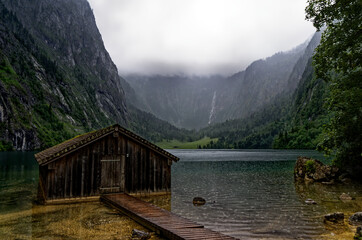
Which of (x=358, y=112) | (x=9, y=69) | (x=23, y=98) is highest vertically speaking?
(x=9, y=69)

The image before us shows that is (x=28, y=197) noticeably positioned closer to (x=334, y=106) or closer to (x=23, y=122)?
(x=334, y=106)

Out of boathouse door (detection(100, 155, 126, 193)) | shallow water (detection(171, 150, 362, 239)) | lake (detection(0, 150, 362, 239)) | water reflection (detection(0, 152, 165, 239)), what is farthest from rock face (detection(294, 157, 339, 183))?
water reflection (detection(0, 152, 165, 239))

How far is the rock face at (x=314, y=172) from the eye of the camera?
40.3 m

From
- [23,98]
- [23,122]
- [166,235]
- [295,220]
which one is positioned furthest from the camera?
[23,98]

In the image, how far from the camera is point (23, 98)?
14550cm

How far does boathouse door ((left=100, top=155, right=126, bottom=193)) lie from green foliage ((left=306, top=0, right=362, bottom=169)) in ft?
59.0

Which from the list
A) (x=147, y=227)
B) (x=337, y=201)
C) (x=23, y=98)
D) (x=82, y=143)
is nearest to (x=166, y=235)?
(x=147, y=227)

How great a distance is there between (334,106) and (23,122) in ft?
467

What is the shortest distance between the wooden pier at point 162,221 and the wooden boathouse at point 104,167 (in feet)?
8.22

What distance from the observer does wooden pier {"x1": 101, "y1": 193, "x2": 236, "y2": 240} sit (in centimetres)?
1298

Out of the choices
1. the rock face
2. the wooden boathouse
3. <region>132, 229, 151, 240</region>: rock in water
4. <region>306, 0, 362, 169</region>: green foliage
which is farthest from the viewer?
the rock face

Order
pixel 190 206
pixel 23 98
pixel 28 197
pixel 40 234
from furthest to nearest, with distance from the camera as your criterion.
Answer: pixel 23 98 → pixel 28 197 → pixel 190 206 → pixel 40 234

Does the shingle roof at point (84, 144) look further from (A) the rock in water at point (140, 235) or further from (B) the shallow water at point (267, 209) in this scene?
(A) the rock in water at point (140, 235)

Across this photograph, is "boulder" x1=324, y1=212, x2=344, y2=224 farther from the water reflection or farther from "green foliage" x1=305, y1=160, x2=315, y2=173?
"green foliage" x1=305, y1=160, x2=315, y2=173
